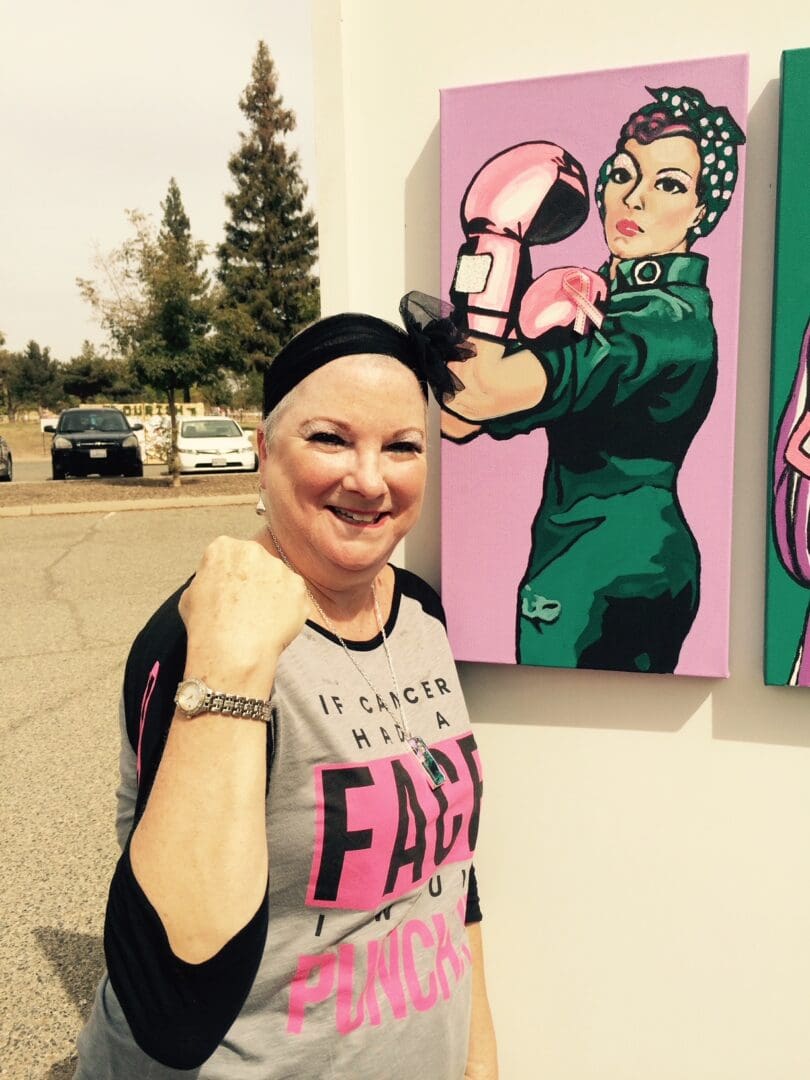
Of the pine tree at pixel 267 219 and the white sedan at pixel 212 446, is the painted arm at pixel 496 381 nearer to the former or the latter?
the white sedan at pixel 212 446

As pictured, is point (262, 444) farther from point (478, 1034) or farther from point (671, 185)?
point (478, 1034)

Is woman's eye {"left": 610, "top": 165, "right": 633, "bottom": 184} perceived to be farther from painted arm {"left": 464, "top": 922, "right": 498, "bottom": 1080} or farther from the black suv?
the black suv

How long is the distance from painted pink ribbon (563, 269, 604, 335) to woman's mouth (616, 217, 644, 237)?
0.10 m

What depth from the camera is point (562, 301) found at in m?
1.64

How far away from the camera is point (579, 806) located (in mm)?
1802

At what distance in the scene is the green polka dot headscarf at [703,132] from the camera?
1527mm

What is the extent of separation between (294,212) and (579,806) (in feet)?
149

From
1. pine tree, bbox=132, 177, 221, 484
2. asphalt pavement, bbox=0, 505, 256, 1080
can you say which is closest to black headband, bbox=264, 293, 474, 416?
asphalt pavement, bbox=0, 505, 256, 1080

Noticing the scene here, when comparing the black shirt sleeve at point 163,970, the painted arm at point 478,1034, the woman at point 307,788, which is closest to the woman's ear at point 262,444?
the woman at point 307,788

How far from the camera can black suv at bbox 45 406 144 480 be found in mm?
16484

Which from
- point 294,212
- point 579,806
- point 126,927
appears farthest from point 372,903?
point 294,212

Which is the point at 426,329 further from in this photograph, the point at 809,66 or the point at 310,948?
the point at 310,948

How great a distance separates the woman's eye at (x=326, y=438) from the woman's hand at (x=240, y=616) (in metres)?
0.25

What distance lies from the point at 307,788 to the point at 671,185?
1.24m
